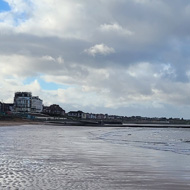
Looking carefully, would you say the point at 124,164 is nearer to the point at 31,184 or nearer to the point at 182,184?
the point at 182,184

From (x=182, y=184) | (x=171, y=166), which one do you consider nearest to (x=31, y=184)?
(x=182, y=184)

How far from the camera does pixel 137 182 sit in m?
11.4

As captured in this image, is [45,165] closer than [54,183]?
No

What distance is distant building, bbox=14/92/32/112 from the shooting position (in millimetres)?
191363

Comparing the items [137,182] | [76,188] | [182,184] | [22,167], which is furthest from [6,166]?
[182,184]

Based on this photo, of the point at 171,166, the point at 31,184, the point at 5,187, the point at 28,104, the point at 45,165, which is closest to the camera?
the point at 5,187

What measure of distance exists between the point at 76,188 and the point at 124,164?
21.2ft

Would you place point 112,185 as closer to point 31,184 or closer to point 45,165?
point 31,184

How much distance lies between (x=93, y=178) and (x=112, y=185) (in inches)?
53.8

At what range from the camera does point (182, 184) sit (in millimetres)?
11156

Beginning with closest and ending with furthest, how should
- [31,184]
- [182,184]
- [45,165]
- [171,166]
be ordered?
[31,184] < [182,184] < [45,165] < [171,166]

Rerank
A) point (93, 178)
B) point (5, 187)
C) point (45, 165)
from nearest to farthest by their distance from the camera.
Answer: point (5, 187) < point (93, 178) < point (45, 165)

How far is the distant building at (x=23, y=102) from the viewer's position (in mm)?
191363

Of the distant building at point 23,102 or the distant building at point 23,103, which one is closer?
the distant building at point 23,103
